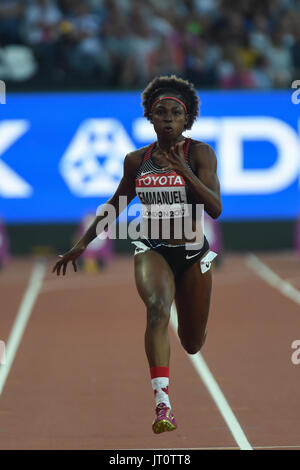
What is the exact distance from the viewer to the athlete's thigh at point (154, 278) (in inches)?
227

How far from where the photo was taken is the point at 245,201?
51.8 ft

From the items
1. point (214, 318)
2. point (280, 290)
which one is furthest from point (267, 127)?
point (214, 318)

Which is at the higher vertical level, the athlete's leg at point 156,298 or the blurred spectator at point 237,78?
the blurred spectator at point 237,78

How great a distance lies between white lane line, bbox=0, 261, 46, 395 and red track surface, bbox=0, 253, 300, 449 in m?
0.07

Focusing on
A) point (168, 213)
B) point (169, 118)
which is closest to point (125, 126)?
point (168, 213)

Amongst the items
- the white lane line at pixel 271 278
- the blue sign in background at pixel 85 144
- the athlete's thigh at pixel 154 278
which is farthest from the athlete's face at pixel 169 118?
the blue sign in background at pixel 85 144

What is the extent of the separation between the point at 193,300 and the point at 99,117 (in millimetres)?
9721

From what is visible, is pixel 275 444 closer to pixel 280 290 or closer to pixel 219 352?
pixel 219 352

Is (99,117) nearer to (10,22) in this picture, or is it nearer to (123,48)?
(123,48)

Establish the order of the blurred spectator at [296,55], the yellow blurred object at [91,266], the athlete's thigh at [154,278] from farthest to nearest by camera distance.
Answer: the blurred spectator at [296,55] → the yellow blurred object at [91,266] → the athlete's thigh at [154,278]

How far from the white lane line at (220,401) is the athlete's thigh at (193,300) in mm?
747

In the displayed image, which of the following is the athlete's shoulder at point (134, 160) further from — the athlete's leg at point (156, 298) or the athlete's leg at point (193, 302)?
the athlete's leg at point (193, 302)

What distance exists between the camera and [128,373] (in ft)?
28.5
